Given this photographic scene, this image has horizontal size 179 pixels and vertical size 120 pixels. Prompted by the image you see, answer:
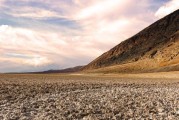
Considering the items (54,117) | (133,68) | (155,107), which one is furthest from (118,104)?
(133,68)

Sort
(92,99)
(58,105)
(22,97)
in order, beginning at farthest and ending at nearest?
(22,97) < (92,99) < (58,105)

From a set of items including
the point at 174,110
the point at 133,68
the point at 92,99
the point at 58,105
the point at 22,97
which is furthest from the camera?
the point at 133,68

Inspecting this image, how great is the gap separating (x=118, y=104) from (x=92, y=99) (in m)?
2.85

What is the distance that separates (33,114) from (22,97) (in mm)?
8476

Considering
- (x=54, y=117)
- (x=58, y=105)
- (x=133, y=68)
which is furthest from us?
(x=133, y=68)

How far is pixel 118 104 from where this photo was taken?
82.2 feet

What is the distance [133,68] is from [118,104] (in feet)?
521

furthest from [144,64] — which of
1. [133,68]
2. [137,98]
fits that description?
[137,98]

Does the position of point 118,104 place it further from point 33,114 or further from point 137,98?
point 33,114

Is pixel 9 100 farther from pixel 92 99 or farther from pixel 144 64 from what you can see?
pixel 144 64

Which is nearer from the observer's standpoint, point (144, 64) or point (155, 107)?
point (155, 107)

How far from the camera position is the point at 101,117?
2073 centimetres

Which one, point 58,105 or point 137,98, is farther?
point 137,98

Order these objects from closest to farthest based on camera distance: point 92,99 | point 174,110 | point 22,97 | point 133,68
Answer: point 174,110, point 92,99, point 22,97, point 133,68
